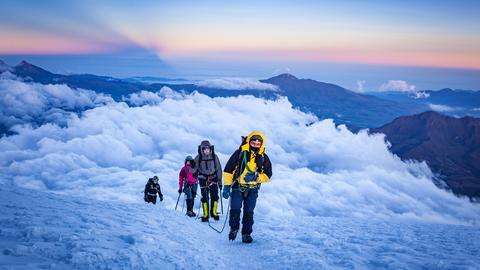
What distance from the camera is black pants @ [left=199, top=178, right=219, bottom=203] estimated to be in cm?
1205

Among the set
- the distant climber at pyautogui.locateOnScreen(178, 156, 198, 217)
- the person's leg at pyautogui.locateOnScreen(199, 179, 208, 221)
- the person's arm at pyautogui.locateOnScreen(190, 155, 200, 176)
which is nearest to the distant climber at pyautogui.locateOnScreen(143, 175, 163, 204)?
the distant climber at pyautogui.locateOnScreen(178, 156, 198, 217)

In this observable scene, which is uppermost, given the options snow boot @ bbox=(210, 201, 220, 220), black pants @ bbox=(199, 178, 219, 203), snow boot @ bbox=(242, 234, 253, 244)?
black pants @ bbox=(199, 178, 219, 203)

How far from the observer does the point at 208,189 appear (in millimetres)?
12133

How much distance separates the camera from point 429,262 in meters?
7.06

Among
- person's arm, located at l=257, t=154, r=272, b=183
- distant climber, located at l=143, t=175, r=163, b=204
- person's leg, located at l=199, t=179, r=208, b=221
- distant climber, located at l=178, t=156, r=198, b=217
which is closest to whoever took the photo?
person's arm, located at l=257, t=154, r=272, b=183

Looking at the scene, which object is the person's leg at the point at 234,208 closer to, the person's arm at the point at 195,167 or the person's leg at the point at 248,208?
the person's leg at the point at 248,208

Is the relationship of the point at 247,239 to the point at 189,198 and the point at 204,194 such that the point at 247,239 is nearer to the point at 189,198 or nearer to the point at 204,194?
the point at 204,194

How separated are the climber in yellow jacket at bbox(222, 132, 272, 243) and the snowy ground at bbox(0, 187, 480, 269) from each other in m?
0.99

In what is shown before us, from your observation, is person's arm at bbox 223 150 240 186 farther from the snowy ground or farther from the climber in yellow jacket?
the snowy ground

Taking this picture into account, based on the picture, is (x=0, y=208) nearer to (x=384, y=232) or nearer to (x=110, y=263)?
(x=110, y=263)

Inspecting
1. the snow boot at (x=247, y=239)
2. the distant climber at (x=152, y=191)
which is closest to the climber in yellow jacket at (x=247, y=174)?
the snow boot at (x=247, y=239)

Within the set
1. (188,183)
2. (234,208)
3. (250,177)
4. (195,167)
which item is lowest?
(188,183)

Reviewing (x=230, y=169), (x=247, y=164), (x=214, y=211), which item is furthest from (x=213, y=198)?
(x=247, y=164)

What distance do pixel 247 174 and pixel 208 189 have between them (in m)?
3.80
